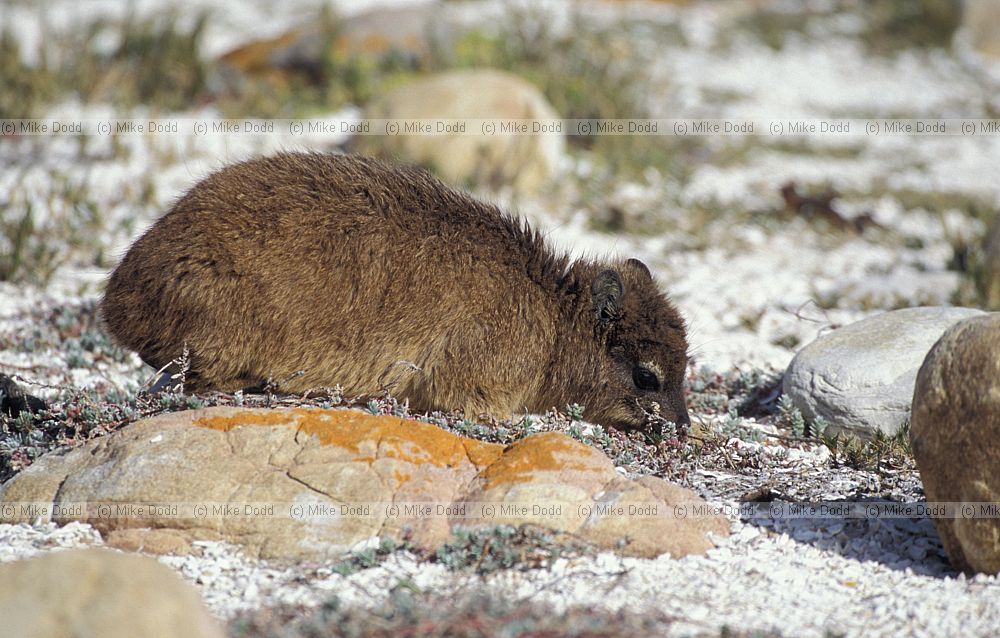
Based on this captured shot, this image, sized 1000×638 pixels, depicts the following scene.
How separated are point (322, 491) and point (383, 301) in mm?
1296

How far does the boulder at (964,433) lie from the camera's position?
4.03 metres

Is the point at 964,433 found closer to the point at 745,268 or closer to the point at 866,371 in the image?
the point at 866,371

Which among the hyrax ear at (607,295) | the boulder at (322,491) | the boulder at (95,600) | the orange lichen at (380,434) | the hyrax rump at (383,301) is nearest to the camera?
the boulder at (95,600)

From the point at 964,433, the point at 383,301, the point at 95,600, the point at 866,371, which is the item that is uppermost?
the point at 95,600

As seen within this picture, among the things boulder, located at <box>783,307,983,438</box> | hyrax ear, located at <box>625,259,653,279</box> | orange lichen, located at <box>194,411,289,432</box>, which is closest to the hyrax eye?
hyrax ear, located at <box>625,259,653,279</box>

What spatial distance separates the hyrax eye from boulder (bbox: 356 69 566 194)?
202 inches

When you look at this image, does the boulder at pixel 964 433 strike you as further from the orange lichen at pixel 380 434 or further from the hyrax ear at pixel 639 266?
the hyrax ear at pixel 639 266

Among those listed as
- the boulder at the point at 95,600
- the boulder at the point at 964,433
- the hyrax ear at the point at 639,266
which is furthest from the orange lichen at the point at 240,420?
the boulder at the point at 964,433

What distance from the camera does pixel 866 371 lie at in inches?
227

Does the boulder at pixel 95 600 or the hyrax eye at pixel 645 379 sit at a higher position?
the boulder at pixel 95 600

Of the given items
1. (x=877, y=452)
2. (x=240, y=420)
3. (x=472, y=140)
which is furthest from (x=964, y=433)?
(x=472, y=140)

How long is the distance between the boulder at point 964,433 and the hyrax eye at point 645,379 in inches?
71.8

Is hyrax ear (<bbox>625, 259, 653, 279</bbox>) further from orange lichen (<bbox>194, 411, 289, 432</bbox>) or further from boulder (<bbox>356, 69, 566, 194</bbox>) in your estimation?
boulder (<bbox>356, 69, 566, 194</bbox>)

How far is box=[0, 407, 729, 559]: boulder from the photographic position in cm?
443
